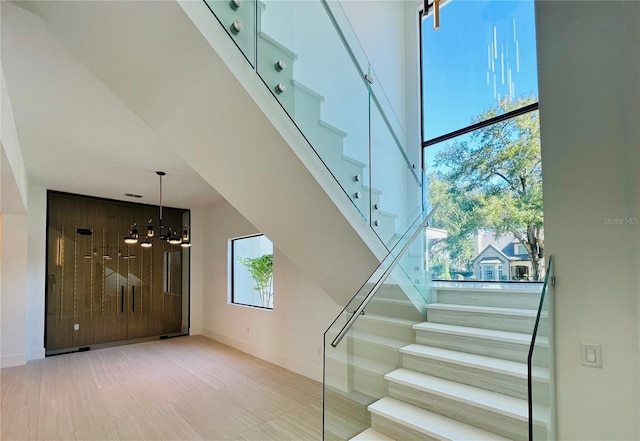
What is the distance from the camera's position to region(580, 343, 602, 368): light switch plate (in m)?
1.77

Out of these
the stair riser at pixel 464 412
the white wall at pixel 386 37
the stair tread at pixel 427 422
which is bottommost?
the stair tread at pixel 427 422

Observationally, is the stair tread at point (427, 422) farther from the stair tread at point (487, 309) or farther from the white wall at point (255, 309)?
the white wall at point (255, 309)

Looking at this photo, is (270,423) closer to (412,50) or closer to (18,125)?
(18,125)

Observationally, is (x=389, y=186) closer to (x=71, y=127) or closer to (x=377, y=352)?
(x=377, y=352)

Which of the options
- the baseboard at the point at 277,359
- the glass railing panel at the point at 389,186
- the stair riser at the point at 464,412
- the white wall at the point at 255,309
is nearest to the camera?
the stair riser at the point at 464,412

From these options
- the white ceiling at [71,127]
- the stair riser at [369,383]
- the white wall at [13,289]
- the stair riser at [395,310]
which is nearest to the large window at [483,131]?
the stair riser at [395,310]

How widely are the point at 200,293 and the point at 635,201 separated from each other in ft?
27.2

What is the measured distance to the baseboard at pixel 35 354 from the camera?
20.3 ft

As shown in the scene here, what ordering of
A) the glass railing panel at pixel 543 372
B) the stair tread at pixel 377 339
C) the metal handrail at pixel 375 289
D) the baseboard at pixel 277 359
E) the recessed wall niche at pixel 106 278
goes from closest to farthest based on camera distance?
1. the glass railing panel at pixel 543 372
2. the metal handrail at pixel 375 289
3. the stair tread at pixel 377 339
4. the baseboard at pixel 277 359
5. the recessed wall niche at pixel 106 278

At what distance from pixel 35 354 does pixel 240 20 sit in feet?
23.8

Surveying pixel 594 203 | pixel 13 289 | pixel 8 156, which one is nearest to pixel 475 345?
pixel 594 203

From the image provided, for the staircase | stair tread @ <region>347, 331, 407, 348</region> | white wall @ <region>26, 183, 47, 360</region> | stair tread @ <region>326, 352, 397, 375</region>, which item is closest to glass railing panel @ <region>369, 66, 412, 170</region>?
the staircase

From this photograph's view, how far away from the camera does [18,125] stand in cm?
373

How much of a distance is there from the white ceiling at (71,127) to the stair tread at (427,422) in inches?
130
